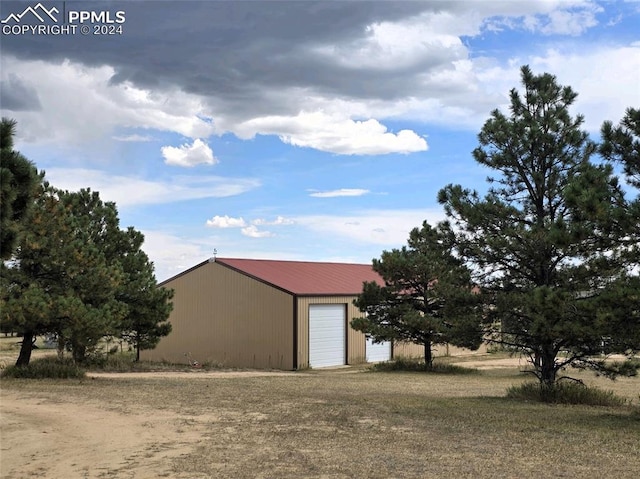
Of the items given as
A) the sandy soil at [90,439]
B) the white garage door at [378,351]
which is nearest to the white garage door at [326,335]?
the white garage door at [378,351]

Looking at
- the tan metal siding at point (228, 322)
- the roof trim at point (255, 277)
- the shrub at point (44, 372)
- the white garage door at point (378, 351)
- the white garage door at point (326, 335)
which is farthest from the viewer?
the white garage door at point (378, 351)

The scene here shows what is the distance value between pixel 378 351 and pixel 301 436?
23355 mm

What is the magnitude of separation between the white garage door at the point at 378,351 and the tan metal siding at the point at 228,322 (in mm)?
5097

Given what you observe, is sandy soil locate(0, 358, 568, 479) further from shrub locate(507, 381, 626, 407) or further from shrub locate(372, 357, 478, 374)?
shrub locate(372, 357, 478, 374)

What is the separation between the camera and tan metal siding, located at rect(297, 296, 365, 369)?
2805cm

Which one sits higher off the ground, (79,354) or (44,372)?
(79,354)

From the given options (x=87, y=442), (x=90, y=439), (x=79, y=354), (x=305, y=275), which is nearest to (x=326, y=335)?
(x=305, y=275)

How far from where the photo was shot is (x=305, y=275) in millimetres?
33094

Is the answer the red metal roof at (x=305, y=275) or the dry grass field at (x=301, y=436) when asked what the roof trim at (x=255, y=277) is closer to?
the red metal roof at (x=305, y=275)

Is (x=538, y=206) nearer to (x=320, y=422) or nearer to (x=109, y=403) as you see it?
(x=320, y=422)

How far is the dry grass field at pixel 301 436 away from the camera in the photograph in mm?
7336

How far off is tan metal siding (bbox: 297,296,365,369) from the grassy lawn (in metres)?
12.1

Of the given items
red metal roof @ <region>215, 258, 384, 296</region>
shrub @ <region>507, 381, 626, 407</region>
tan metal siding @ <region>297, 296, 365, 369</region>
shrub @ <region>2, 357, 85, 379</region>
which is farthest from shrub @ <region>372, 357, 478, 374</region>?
shrub @ <region>2, 357, 85, 379</region>

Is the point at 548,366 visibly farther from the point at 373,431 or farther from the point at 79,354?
the point at 79,354
